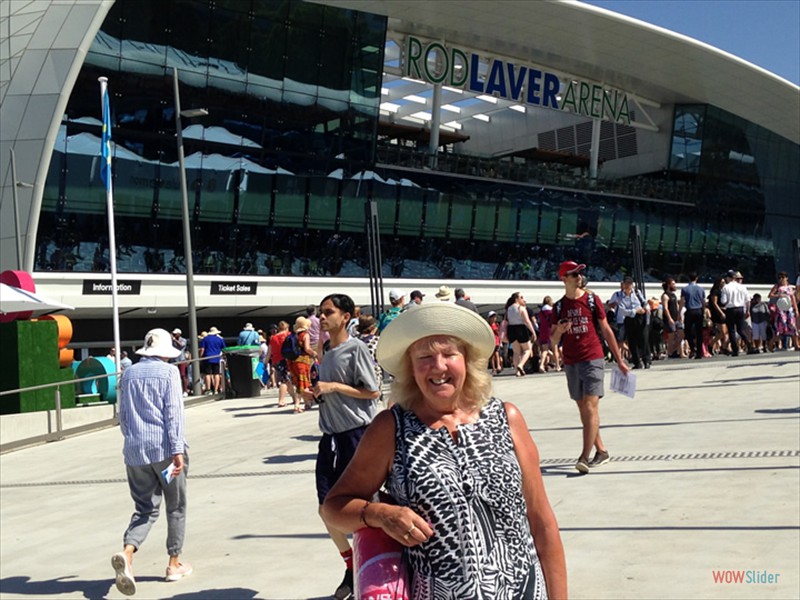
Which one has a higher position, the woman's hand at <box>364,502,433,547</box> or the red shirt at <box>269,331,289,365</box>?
the woman's hand at <box>364,502,433,547</box>

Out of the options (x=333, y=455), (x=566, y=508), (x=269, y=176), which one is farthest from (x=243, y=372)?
(x=269, y=176)

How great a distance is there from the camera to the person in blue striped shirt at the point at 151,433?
6980 millimetres

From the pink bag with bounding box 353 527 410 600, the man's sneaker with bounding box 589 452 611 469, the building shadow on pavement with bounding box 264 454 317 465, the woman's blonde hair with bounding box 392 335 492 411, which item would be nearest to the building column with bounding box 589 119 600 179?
the building shadow on pavement with bounding box 264 454 317 465

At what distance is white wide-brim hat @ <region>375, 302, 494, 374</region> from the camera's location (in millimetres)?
3068

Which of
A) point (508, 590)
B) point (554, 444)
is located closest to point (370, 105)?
point (554, 444)

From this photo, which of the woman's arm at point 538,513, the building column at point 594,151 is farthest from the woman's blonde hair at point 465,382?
the building column at point 594,151

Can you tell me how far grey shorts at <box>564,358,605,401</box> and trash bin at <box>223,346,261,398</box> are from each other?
40.4ft

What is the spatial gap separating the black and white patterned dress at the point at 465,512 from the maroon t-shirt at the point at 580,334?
638cm

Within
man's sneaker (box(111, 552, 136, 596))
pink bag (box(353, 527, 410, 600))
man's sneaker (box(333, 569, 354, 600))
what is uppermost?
pink bag (box(353, 527, 410, 600))

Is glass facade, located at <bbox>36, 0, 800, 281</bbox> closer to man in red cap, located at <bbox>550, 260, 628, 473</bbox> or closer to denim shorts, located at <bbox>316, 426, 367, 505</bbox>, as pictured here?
man in red cap, located at <bbox>550, 260, 628, 473</bbox>

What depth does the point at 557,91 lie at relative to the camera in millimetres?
50438

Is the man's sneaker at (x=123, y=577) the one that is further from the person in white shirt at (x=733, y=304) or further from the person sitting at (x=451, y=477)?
the person in white shirt at (x=733, y=304)

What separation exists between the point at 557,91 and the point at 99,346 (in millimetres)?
26078

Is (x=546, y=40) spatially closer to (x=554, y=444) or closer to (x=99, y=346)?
(x=99, y=346)
